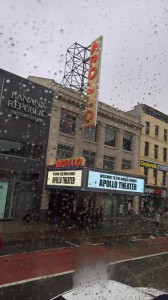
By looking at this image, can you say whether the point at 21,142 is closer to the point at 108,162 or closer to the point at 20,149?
the point at 20,149

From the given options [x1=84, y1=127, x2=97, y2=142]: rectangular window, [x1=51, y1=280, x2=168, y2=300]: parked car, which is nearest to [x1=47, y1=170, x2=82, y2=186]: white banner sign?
[x1=84, y1=127, x2=97, y2=142]: rectangular window

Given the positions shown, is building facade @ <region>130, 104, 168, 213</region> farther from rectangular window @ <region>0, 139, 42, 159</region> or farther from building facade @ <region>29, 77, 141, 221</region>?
rectangular window @ <region>0, 139, 42, 159</region>

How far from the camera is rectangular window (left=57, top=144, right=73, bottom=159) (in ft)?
78.8

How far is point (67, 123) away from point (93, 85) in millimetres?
4117

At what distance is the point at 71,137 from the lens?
81.2 ft

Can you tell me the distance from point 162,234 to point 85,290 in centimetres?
1900

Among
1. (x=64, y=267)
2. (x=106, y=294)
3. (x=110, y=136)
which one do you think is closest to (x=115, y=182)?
(x=110, y=136)

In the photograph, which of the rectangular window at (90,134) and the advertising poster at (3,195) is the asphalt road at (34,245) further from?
the rectangular window at (90,134)

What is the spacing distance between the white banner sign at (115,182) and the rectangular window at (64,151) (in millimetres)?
5864

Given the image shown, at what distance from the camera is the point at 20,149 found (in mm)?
21281

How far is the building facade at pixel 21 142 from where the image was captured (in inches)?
800

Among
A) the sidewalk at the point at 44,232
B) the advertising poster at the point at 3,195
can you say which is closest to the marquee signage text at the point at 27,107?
the advertising poster at the point at 3,195

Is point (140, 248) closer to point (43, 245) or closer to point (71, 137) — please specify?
point (43, 245)

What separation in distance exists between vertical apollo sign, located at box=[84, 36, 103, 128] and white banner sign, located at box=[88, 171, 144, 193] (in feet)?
16.7
